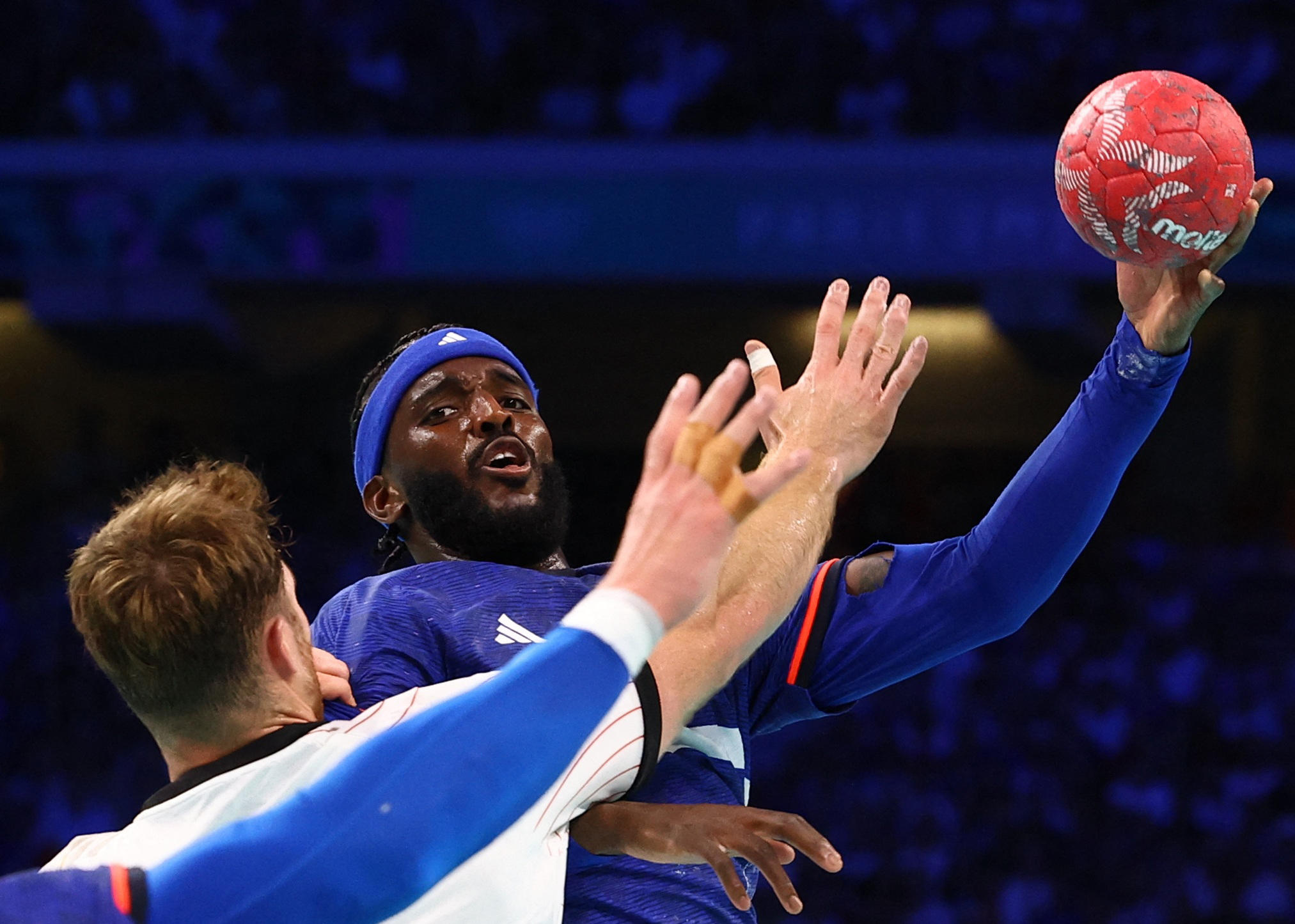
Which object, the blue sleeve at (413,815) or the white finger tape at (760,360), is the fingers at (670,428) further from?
the white finger tape at (760,360)

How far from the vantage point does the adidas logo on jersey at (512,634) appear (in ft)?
7.64

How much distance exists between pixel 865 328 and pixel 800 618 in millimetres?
569

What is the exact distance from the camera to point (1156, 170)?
93.7 inches

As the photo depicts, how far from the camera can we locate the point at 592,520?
934 cm

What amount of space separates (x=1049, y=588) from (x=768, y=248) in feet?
17.2

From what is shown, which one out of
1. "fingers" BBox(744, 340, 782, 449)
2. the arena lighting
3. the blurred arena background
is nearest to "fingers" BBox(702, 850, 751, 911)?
"fingers" BBox(744, 340, 782, 449)

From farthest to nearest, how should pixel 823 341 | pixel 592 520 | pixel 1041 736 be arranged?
pixel 592 520, pixel 1041 736, pixel 823 341

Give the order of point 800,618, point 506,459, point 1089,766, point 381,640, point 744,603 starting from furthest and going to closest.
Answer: point 1089,766 < point 506,459 < point 800,618 < point 381,640 < point 744,603

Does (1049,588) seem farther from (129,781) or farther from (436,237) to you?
(129,781)

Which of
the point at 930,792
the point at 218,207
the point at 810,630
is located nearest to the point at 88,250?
the point at 218,207

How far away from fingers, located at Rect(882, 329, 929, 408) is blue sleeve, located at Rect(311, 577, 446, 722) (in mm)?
824

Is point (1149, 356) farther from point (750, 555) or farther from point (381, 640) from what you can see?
point (381, 640)

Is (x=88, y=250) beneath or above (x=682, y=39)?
beneath

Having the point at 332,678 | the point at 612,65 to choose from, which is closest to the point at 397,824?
the point at 332,678
